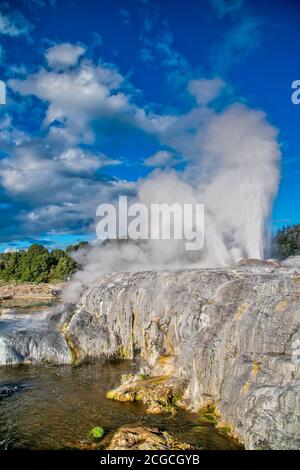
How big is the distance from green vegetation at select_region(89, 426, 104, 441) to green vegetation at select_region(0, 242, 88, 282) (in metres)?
72.8

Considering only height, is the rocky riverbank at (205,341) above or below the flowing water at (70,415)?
above

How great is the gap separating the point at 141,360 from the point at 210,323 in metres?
6.41

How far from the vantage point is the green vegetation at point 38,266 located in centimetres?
8600

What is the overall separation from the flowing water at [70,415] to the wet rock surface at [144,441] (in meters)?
0.49

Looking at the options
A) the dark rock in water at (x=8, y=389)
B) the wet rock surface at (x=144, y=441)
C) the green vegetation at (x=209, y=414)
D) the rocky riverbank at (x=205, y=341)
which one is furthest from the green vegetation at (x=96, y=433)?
the dark rock in water at (x=8, y=389)

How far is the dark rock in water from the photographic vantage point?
604 inches

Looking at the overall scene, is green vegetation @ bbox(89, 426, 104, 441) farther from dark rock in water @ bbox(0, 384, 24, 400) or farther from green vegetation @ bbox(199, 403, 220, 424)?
dark rock in water @ bbox(0, 384, 24, 400)

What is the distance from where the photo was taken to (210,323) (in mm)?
15312

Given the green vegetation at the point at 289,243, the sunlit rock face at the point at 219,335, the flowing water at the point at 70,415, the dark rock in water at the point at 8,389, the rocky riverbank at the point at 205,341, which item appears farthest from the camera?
the green vegetation at the point at 289,243

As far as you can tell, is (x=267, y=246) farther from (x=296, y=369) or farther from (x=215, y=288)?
(x=296, y=369)

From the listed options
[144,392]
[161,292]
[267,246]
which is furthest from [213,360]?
[267,246]

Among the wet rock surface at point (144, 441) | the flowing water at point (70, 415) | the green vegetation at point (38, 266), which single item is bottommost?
the flowing water at point (70, 415)

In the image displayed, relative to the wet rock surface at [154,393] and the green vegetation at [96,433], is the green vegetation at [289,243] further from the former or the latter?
the green vegetation at [96,433]

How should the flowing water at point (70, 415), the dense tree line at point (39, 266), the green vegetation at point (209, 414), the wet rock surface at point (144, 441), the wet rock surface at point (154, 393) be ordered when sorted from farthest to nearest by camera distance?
the dense tree line at point (39, 266) < the wet rock surface at point (154, 393) < the green vegetation at point (209, 414) < the flowing water at point (70, 415) < the wet rock surface at point (144, 441)
